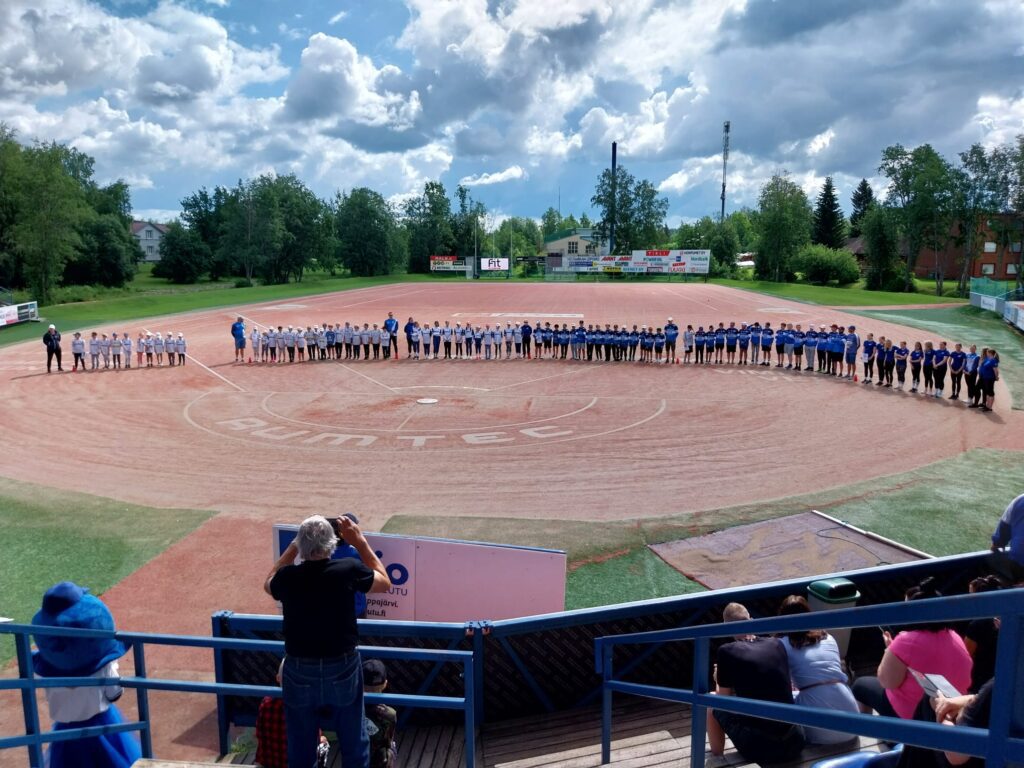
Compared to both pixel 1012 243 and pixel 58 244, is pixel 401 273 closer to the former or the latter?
pixel 58 244

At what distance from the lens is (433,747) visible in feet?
21.4

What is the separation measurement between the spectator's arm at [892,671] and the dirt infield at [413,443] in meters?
6.88

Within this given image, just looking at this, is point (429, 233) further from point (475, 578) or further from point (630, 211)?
point (475, 578)

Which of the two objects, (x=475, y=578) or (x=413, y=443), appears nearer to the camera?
(x=475, y=578)

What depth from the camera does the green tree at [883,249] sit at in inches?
3172

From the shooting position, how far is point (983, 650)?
175 inches

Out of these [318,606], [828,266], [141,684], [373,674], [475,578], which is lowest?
[475,578]

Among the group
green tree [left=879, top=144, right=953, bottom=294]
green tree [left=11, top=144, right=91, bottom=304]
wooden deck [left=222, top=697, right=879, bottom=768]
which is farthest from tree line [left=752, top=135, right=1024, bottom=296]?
green tree [left=11, top=144, right=91, bottom=304]

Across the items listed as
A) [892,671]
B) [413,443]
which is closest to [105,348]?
[413,443]

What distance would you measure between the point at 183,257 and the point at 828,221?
9694 cm

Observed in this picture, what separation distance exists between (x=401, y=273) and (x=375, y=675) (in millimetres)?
123065

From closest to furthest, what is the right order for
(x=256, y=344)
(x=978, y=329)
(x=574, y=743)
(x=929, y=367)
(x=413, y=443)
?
(x=574, y=743) → (x=413, y=443) → (x=929, y=367) → (x=256, y=344) → (x=978, y=329)

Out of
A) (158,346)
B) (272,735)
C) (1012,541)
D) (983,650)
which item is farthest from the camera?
(158,346)

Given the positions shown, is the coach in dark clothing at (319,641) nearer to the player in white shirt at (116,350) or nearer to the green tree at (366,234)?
the player in white shirt at (116,350)
